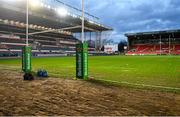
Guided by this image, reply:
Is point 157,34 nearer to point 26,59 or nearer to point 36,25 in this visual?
point 36,25

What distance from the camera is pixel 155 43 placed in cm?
7850

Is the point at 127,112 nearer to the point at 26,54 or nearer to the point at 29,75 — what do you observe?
the point at 29,75

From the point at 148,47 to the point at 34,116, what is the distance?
2988 inches

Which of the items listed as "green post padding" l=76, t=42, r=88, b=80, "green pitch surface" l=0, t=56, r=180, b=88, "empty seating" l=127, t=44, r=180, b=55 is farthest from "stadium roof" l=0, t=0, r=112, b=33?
"green post padding" l=76, t=42, r=88, b=80

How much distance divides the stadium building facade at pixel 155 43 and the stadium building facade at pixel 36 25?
13924mm

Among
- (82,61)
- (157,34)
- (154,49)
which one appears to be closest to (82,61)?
(82,61)

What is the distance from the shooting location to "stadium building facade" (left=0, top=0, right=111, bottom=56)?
50312 millimetres

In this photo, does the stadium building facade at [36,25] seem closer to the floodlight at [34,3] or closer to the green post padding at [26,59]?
the floodlight at [34,3]

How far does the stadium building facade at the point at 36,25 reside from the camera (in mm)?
50312

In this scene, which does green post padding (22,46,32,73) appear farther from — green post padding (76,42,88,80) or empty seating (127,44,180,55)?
empty seating (127,44,180,55)

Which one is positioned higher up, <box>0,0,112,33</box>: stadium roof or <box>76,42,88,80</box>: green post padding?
<box>0,0,112,33</box>: stadium roof

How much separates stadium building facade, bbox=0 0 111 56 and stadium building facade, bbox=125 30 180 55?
1392cm

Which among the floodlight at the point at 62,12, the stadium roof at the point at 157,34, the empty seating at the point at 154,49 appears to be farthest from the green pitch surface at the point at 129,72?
the stadium roof at the point at 157,34

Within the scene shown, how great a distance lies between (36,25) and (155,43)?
38574 mm
